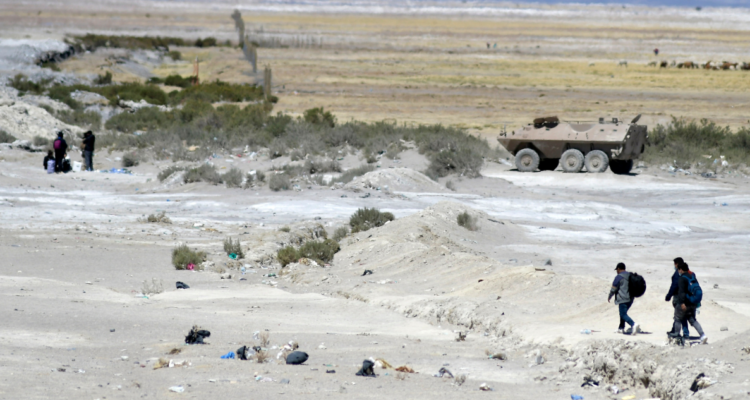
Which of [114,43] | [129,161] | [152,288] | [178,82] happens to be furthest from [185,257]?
[114,43]

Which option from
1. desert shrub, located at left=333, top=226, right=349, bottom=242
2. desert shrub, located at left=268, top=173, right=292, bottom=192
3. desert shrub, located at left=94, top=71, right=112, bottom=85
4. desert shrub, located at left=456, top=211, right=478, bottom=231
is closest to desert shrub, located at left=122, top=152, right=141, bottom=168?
desert shrub, located at left=268, top=173, right=292, bottom=192

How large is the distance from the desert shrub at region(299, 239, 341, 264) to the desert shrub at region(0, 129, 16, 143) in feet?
55.3

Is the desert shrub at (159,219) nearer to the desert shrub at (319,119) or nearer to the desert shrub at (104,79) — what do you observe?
the desert shrub at (319,119)

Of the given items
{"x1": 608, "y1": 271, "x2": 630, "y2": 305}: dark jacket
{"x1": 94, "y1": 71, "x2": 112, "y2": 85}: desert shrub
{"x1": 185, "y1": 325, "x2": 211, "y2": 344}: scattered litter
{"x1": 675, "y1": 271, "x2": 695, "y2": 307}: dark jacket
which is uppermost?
{"x1": 94, "y1": 71, "x2": 112, "y2": 85}: desert shrub

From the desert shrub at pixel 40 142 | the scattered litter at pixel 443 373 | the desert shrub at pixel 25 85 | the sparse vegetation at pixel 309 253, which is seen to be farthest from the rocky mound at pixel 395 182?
the desert shrub at pixel 25 85

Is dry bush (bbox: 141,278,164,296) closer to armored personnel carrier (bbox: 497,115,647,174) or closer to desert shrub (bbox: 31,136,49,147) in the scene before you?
armored personnel carrier (bbox: 497,115,647,174)

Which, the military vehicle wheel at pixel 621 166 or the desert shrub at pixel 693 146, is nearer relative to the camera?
the military vehicle wheel at pixel 621 166

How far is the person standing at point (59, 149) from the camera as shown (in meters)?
21.7

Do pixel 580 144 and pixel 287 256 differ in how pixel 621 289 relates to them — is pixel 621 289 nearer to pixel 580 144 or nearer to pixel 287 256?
pixel 287 256

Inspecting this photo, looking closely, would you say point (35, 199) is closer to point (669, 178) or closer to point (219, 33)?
point (669, 178)

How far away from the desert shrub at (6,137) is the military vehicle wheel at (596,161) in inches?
693

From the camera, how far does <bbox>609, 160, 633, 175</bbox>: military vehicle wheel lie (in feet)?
80.1

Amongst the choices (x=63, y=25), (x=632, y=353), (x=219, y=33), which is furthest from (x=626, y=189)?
(x=63, y=25)

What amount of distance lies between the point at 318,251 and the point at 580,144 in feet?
42.4
